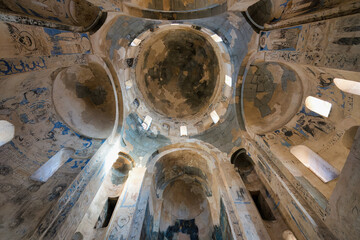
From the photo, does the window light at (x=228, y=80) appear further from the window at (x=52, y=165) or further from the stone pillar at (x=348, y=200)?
the window at (x=52, y=165)

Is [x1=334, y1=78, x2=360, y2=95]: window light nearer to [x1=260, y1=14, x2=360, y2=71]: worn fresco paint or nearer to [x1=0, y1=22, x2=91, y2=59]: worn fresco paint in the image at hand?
[x1=260, y1=14, x2=360, y2=71]: worn fresco paint

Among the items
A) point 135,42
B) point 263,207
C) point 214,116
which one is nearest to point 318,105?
point 263,207

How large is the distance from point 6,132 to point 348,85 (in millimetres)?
12564

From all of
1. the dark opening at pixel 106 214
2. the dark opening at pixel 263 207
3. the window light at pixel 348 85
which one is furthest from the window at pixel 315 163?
the dark opening at pixel 106 214

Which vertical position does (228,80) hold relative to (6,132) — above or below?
above

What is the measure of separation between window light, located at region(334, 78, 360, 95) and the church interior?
49 mm

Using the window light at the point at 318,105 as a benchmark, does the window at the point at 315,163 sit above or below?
below

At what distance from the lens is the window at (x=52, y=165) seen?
5969 millimetres

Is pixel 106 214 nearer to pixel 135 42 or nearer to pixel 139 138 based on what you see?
pixel 139 138

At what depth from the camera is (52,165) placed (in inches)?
256

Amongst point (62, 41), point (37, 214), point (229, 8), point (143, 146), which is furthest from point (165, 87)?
point (37, 214)

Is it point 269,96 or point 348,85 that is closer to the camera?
point 348,85

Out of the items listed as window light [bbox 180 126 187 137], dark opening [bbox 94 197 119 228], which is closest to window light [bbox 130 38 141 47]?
window light [bbox 180 126 187 137]

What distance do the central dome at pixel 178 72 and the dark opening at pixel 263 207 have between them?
20.9 feet
